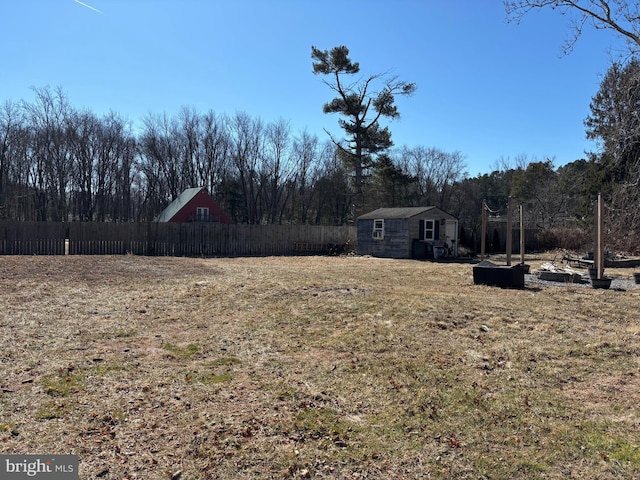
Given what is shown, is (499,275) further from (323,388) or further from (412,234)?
(412,234)

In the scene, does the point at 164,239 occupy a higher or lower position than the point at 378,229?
lower

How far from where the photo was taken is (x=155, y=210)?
42688 millimetres

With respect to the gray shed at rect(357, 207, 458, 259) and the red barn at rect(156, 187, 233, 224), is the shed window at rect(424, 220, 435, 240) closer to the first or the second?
the gray shed at rect(357, 207, 458, 259)

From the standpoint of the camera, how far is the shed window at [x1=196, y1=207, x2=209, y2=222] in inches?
1283

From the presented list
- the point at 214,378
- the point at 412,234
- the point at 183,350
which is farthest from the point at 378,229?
the point at 214,378

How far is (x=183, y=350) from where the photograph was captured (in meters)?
4.75

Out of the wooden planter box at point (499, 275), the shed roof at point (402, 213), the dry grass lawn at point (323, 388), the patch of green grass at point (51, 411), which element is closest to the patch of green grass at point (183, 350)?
the dry grass lawn at point (323, 388)

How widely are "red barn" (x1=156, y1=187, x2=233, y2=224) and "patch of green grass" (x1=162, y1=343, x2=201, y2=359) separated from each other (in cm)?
2856

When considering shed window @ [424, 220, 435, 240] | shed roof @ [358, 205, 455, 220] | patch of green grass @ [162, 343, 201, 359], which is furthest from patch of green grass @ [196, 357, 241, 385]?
shed window @ [424, 220, 435, 240]

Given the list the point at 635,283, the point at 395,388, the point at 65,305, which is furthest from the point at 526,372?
the point at 635,283

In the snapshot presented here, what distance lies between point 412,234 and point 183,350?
17.7 m

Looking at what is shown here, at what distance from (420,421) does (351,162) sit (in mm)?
30435

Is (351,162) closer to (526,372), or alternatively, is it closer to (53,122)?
(53,122)

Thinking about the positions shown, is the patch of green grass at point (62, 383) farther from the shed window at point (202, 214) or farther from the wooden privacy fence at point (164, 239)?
the shed window at point (202, 214)
